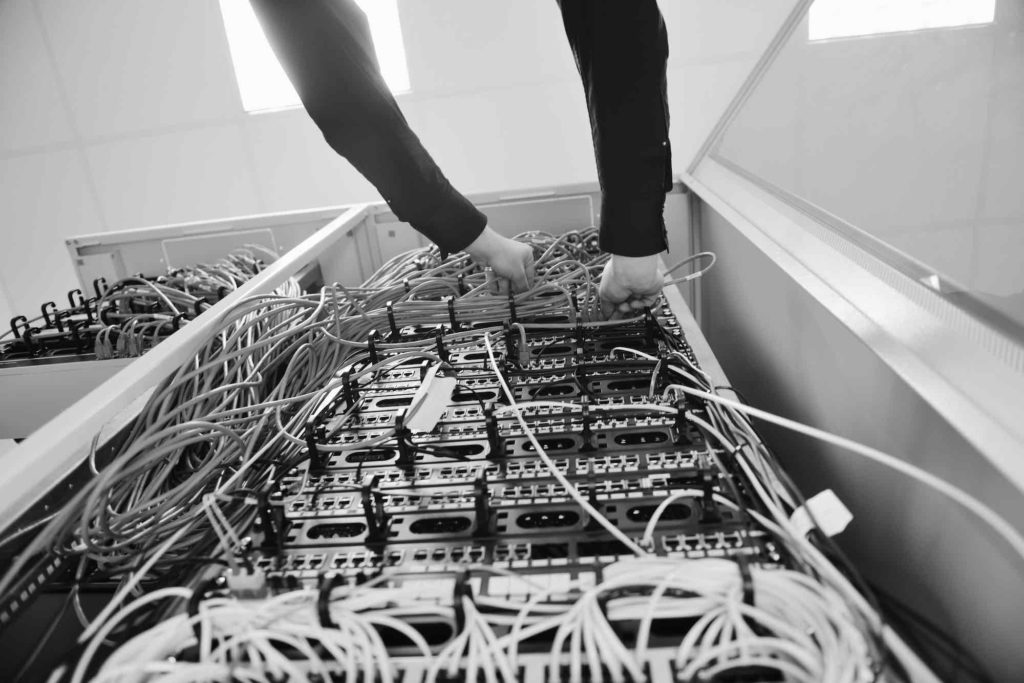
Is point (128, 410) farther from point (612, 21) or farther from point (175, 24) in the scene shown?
point (175, 24)

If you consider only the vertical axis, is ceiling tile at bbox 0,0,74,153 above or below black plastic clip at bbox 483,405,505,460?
above

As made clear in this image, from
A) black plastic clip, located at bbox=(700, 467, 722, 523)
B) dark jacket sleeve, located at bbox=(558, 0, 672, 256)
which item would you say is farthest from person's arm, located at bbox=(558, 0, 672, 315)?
black plastic clip, located at bbox=(700, 467, 722, 523)

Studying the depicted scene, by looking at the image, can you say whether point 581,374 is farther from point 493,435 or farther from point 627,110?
point 627,110

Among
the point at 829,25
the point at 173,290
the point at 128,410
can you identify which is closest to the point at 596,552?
the point at 128,410

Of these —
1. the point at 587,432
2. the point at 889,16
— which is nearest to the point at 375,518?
the point at 587,432

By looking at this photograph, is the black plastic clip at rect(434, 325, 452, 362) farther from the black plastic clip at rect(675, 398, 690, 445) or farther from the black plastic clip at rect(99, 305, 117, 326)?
the black plastic clip at rect(99, 305, 117, 326)

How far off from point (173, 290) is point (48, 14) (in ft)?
8.96

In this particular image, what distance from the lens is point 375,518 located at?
1.86ft

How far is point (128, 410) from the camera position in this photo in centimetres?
84

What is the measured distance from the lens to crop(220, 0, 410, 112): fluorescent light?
9.98 feet

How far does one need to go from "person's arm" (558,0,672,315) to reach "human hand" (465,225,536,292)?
0.19 m

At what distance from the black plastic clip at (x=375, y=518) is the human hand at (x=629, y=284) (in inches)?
19.1

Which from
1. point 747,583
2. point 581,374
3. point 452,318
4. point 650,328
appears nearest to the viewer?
point 747,583

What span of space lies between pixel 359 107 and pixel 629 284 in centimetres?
46
